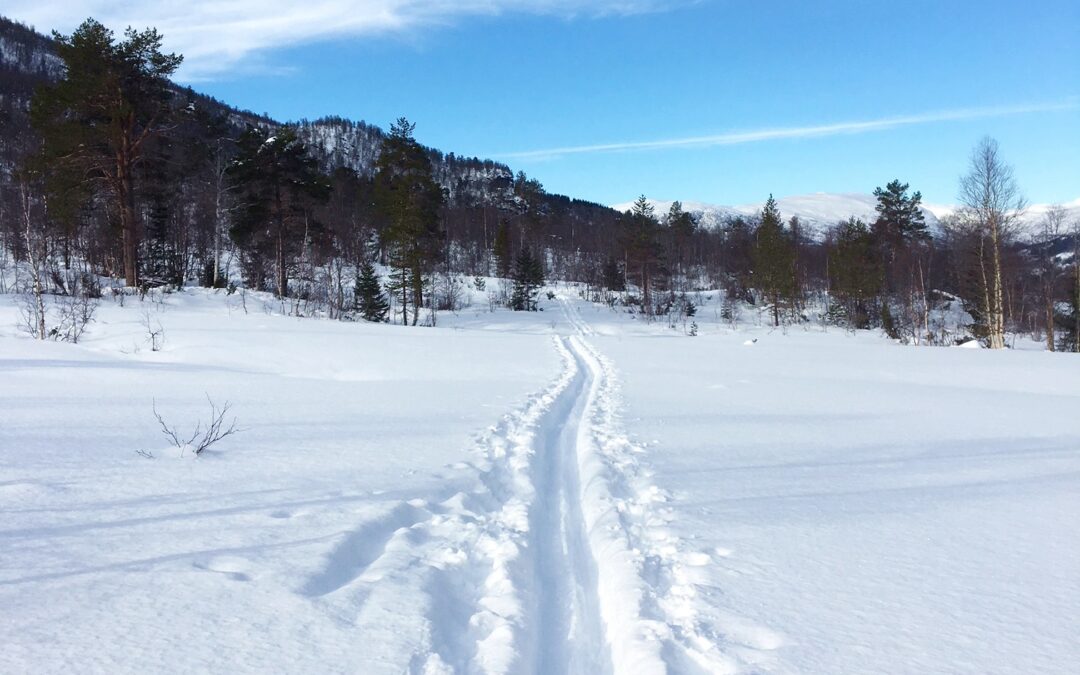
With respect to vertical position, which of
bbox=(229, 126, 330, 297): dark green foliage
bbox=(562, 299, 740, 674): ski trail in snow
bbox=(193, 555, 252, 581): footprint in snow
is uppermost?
bbox=(229, 126, 330, 297): dark green foliage

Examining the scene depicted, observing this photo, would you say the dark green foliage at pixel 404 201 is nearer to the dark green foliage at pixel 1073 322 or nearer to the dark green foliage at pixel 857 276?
the dark green foliage at pixel 857 276

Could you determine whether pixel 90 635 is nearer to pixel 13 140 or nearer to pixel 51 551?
pixel 51 551

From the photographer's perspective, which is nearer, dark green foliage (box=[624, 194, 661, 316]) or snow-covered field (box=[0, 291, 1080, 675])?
snow-covered field (box=[0, 291, 1080, 675])

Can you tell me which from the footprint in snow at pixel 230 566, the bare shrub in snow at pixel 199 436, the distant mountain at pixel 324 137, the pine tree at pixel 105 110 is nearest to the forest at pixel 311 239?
the pine tree at pixel 105 110

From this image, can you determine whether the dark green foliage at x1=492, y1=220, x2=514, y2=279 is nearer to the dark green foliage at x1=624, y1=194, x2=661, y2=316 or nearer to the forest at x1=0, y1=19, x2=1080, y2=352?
the forest at x1=0, y1=19, x2=1080, y2=352

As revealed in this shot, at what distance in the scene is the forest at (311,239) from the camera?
1995 centimetres

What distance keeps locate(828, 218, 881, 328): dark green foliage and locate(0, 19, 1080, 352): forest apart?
16 cm

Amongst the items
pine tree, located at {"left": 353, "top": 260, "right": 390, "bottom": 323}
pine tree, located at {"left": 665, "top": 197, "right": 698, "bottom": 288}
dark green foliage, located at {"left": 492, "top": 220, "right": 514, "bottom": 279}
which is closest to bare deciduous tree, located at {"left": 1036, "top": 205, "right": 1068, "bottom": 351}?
pine tree, located at {"left": 665, "top": 197, "right": 698, "bottom": 288}

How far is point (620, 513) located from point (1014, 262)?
96.1 feet

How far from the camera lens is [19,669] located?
1.96 meters

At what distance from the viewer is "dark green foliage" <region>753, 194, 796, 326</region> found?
A: 129 ft

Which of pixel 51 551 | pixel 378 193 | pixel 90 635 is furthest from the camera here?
pixel 378 193

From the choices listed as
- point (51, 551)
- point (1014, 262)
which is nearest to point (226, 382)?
point (51, 551)

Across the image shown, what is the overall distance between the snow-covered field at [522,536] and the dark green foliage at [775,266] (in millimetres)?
32819
